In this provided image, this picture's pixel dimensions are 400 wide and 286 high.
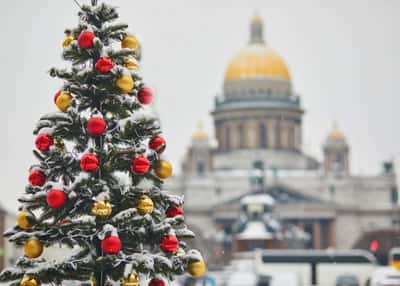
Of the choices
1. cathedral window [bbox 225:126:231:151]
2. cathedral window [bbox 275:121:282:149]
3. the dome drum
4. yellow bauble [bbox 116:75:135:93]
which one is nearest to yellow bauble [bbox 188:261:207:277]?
yellow bauble [bbox 116:75:135:93]

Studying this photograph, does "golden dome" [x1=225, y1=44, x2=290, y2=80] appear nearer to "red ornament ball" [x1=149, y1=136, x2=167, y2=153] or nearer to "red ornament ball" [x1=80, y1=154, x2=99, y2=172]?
"red ornament ball" [x1=149, y1=136, x2=167, y2=153]

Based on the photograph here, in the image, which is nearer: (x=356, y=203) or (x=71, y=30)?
(x=71, y=30)

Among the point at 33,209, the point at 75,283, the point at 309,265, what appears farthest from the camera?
the point at 309,265

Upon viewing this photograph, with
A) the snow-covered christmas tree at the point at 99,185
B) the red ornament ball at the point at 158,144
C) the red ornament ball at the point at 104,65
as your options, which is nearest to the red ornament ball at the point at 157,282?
the snow-covered christmas tree at the point at 99,185

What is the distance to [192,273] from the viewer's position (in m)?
12.1

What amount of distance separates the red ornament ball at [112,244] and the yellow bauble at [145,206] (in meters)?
0.43

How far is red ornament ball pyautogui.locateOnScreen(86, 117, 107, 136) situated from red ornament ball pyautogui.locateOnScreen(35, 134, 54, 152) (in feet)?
1.14

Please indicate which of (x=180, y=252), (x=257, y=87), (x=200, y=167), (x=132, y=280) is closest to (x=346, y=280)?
(x=180, y=252)

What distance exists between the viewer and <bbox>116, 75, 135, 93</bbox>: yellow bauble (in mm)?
11977

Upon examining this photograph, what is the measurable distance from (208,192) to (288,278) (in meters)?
89.5

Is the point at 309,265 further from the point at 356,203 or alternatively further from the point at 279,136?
the point at 279,136

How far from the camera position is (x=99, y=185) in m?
11.9

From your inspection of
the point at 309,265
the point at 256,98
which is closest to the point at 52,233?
the point at 309,265

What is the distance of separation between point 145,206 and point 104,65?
4.05 feet
